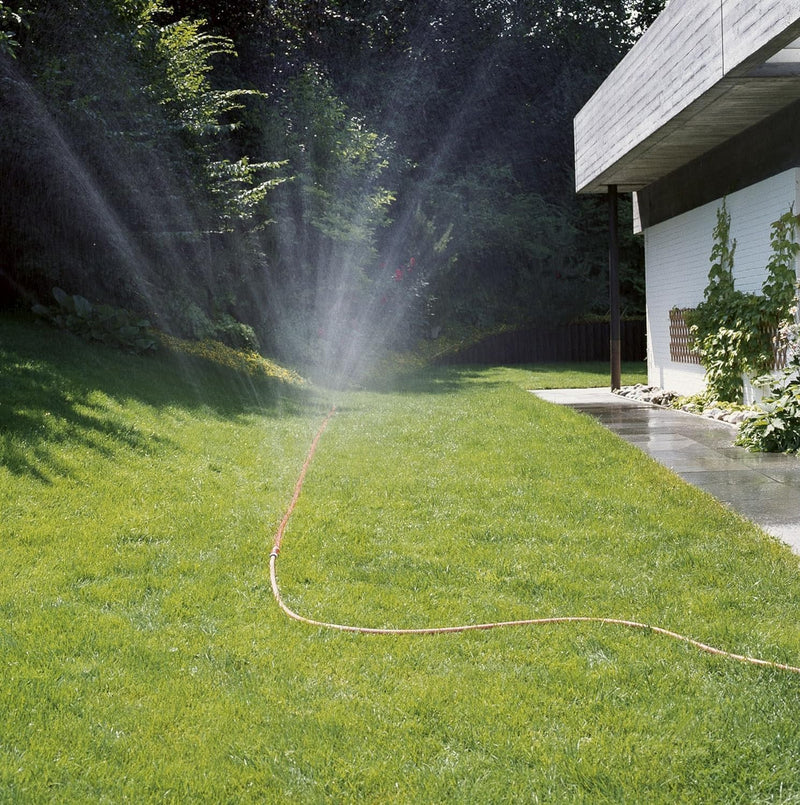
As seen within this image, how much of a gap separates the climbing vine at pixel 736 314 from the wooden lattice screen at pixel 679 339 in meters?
0.33

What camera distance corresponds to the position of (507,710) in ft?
7.57

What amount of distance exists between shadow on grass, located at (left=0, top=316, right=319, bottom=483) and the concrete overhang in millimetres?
4384

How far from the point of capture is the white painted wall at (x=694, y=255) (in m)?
7.71

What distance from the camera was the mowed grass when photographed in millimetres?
2057

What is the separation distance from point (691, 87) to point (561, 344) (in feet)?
43.3

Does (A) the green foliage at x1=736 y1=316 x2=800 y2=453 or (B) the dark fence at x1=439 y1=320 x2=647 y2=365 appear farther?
(B) the dark fence at x1=439 y1=320 x2=647 y2=365

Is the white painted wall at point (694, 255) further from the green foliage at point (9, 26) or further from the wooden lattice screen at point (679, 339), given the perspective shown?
the green foliage at point (9, 26)

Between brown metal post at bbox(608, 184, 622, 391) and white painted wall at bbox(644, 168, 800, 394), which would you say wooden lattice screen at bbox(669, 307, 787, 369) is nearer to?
white painted wall at bbox(644, 168, 800, 394)

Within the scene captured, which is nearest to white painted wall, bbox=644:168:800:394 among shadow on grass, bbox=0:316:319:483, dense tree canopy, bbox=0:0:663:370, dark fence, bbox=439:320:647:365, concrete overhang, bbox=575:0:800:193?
concrete overhang, bbox=575:0:800:193

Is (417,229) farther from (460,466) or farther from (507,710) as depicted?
(507,710)

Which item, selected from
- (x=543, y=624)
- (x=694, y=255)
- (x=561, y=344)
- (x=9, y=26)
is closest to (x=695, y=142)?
(x=694, y=255)

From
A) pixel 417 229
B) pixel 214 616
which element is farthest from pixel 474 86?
pixel 214 616

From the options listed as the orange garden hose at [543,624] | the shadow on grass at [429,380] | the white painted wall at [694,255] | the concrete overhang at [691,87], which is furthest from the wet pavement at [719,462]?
the shadow on grass at [429,380]

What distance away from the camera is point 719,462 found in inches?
224
